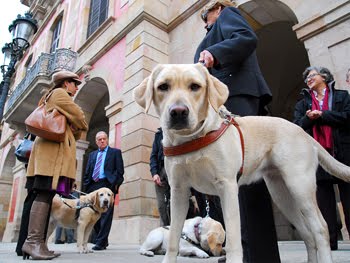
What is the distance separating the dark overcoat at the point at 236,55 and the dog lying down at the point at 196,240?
69.5 inches

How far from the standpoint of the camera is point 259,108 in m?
2.72

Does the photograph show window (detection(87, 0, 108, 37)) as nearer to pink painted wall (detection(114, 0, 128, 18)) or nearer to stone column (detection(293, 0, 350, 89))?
pink painted wall (detection(114, 0, 128, 18))

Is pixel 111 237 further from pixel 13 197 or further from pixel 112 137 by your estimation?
pixel 13 197

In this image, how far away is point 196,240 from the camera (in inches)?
151

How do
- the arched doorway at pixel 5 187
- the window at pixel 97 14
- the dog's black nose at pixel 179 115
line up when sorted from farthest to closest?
the arched doorway at pixel 5 187 < the window at pixel 97 14 < the dog's black nose at pixel 179 115

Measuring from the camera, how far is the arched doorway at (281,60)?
9.51 m

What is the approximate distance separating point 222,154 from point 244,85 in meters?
0.88

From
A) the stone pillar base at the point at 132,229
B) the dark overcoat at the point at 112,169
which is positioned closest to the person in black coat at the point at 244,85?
the dark overcoat at the point at 112,169

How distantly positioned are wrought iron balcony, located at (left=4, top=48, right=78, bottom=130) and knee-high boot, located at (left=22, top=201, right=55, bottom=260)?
9.39 metres

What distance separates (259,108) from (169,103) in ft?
4.23

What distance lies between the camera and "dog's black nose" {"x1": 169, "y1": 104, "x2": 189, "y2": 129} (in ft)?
5.30

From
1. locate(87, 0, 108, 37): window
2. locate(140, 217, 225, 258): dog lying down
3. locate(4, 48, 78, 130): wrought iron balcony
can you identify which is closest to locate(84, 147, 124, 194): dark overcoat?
locate(140, 217, 225, 258): dog lying down

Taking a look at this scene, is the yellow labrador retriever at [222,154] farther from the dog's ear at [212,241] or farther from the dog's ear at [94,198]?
the dog's ear at [94,198]

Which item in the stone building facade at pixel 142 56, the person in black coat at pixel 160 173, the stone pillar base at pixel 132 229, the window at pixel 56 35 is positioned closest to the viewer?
the person in black coat at pixel 160 173
